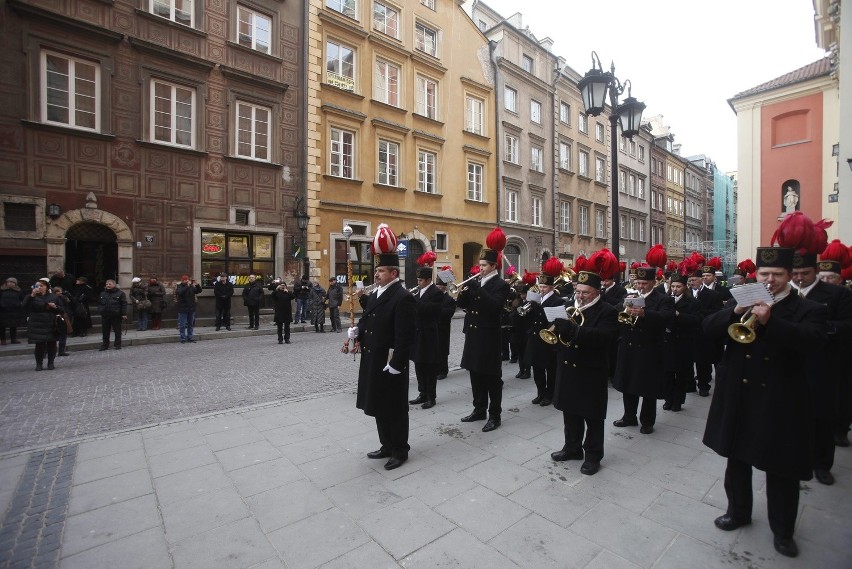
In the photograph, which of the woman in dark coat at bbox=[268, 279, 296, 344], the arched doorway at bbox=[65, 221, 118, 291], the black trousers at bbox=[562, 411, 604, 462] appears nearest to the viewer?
the black trousers at bbox=[562, 411, 604, 462]

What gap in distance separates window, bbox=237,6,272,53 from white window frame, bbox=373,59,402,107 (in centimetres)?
499

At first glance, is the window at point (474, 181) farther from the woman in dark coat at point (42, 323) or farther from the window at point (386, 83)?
the woman in dark coat at point (42, 323)

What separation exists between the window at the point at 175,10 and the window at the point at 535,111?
20.2m

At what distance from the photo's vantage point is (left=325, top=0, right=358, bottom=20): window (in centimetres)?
1947

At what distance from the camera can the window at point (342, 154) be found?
19.5 meters

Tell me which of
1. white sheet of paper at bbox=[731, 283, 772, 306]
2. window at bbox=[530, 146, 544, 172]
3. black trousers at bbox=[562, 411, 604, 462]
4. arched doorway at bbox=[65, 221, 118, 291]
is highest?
window at bbox=[530, 146, 544, 172]

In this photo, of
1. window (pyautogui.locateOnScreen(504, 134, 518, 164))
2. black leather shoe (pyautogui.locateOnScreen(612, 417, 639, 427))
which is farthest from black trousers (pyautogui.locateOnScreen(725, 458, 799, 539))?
window (pyautogui.locateOnScreen(504, 134, 518, 164))

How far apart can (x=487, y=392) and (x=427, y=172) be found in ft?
60.6

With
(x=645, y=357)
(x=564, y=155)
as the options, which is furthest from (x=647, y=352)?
(x=564, y=155)

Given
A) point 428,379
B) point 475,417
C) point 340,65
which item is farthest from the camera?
point 340,65

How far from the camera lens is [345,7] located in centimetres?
1992

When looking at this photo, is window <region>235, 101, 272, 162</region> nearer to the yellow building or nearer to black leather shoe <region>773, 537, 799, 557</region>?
the yellow building

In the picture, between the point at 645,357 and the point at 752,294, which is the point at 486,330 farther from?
the point at 752,294

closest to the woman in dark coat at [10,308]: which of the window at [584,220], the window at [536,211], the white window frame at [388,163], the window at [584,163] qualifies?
the white window frame at [388,163]
